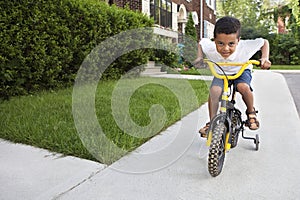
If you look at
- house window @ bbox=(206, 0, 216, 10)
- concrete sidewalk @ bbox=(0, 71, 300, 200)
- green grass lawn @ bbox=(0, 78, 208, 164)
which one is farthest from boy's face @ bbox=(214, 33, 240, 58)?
house window @ bbox=(206, 0, 216, 10)

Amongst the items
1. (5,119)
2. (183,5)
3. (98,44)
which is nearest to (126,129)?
(5,119)

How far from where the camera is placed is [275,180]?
2.01m

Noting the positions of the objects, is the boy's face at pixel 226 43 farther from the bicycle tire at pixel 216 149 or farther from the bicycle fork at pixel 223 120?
the bicycle tire at pixel 216 149

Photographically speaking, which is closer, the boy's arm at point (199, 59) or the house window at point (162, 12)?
the boy's arm at point (199, 59)

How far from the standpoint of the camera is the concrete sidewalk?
5.94 feet

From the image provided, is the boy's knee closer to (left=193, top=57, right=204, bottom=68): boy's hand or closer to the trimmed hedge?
(left=193, top=57, right=204, bottom=68): boy's hand

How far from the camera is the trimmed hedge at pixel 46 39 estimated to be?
14.4 feet

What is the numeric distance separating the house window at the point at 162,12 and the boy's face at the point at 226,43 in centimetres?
996

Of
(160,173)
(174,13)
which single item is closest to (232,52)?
(160,173)

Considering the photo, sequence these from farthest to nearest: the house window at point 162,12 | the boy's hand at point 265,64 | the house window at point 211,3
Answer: the house window at point 211,3 → the house window at point 162,12 → the boy's hand at point 265,64

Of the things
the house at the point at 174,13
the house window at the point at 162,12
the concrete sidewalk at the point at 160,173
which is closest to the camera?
the concrete sidewalk at the point at 160,173

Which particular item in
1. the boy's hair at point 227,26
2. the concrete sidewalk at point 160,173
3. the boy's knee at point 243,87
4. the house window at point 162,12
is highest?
the house window at point 162,12

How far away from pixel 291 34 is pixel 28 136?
54.9 feet

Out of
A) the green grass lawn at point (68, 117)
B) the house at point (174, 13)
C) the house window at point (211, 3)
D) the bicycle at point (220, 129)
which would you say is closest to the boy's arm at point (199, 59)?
the bicycle at point (220, 129)
